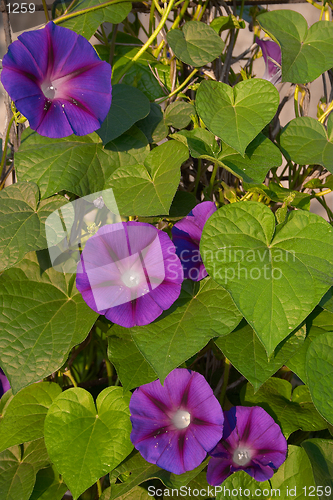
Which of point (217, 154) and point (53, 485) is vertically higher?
point (217, 154)

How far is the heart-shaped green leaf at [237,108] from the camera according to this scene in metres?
0.80

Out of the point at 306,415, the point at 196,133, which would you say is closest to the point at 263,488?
the point at 306,415

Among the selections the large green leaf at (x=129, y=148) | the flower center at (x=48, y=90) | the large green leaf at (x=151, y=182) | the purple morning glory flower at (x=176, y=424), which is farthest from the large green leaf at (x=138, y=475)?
the flower center at (x=48, y=90)

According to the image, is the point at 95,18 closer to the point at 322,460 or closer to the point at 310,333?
the point at 310,333

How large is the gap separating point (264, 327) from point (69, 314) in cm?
38

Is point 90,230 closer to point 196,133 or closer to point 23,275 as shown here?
point 23,275

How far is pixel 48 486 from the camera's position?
0.91 meters

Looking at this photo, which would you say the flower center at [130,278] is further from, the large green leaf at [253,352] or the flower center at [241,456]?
the flower center at [241,456]

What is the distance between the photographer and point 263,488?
2.74 feet

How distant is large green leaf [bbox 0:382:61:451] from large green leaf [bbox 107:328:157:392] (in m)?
0.21

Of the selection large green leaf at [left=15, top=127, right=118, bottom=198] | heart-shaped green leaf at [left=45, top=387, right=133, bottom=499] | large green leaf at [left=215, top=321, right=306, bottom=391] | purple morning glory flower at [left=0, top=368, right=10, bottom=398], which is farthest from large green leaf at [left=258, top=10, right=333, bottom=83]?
purple morning glory flower at [left=0, top=368, right=10, bottom=398]

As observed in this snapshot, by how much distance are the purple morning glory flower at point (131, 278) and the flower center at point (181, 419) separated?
0.80 ft

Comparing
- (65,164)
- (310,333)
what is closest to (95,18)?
(65,164)

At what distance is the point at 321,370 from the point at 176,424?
0.30 meters
